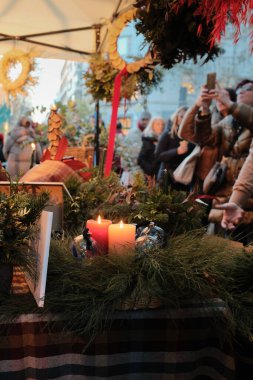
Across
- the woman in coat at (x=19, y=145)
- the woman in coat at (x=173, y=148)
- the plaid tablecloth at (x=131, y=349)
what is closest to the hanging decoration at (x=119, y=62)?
the plaid tablecloth at (x=131, y=349)

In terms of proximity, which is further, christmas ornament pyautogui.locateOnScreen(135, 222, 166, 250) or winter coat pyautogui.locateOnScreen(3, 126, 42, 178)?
winter coat pyautogui.locateOnScreen(3, 126, 42, 178)

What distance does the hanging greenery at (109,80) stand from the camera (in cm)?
238

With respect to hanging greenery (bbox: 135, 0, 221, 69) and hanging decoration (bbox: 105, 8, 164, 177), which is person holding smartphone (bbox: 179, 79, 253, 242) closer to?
hanging decoration (bbox: 105, 8, 164, 177)

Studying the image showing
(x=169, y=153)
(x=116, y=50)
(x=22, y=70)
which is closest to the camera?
(x=116, y=50)

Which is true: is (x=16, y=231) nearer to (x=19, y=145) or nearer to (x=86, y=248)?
(x=86, y=248)

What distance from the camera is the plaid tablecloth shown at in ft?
2.52

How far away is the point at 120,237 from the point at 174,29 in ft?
2.78

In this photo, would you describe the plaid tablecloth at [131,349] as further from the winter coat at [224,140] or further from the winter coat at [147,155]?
the winter coat at [147,155]

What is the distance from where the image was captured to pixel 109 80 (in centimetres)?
257

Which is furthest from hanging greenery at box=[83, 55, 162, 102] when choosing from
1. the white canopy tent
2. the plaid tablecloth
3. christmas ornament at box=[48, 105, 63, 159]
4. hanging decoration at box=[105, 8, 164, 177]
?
the plaid tablecloth

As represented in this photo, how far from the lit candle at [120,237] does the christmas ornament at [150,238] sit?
0.03 meters

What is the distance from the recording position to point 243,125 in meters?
2.30

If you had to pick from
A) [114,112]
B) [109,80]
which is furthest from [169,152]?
[114,112]

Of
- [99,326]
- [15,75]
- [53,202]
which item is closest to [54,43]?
[15,75]
